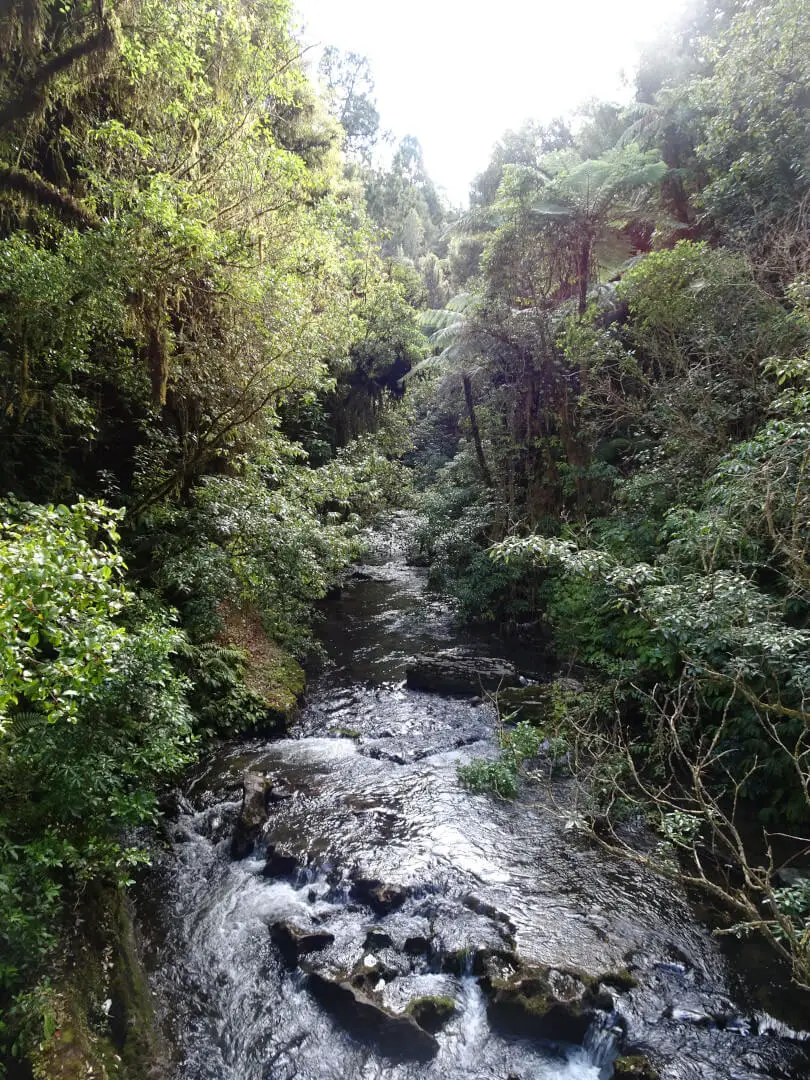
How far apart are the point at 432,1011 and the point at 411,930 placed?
785 mm

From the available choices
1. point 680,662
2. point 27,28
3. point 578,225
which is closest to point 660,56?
point 578,225

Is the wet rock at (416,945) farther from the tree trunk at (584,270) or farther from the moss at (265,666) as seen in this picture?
the tree trunk at (584,270)

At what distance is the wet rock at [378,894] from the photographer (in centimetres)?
551

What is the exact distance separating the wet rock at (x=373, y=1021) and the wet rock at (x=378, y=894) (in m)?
0.85

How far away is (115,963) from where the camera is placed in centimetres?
461

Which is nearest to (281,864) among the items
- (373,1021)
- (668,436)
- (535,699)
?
(373,1021)

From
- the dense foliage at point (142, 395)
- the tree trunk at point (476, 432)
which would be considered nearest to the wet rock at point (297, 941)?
the dense foliage at point (142, 395)

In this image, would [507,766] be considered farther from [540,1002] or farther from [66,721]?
[66,721]

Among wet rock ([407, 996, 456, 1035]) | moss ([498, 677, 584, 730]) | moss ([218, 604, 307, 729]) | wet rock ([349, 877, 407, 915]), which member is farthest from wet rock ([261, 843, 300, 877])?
moss ([498, 677, 584, 730])

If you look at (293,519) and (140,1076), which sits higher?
(293,519)

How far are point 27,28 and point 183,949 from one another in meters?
10.2

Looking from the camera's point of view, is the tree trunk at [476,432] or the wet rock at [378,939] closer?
the wet rock at [378,939]

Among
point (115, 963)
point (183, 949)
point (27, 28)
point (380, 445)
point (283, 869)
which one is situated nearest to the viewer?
point (115, 963)

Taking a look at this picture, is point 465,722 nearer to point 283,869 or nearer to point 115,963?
point 283,869
